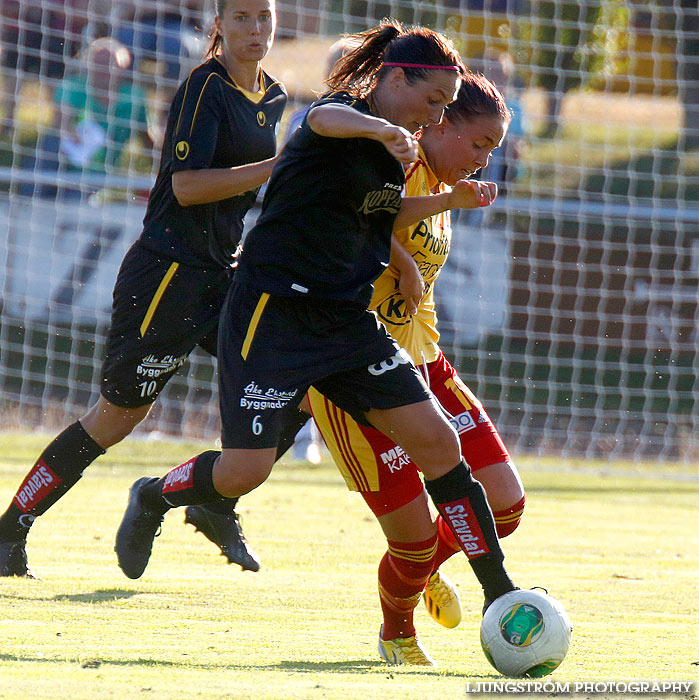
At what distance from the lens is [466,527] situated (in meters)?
3.69

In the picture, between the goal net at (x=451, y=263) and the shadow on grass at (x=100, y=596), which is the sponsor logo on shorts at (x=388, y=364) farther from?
the goal net at (x=451, y=263)

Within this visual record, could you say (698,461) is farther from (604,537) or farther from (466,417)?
(466,417)

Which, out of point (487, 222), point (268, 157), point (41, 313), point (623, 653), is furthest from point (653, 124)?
point (623, 653)

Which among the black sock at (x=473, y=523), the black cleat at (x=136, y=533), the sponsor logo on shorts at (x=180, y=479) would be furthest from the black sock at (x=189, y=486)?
the black sock at (x=473, y=523)

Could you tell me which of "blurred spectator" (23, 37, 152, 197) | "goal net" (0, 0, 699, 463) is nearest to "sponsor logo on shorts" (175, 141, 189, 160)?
"goal net" (0, 0, 699, 463)

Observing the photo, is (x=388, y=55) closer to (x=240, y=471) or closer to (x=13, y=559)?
(x=240, y=471)

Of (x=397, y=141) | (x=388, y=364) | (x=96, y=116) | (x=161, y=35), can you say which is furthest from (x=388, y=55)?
(x=161, y=35)

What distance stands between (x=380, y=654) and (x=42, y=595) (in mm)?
1325

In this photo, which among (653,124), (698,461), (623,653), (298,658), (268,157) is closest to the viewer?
(298,658)

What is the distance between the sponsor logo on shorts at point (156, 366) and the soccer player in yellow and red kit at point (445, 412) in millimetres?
999

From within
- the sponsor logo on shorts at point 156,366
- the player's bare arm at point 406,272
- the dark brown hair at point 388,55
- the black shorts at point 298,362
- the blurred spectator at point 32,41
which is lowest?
the sponsor logo on shorts at point 156,366

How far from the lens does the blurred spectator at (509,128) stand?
12.7 meters

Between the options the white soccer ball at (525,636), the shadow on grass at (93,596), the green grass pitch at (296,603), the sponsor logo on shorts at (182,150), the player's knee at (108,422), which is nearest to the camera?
the green grass pitch at (296,603)

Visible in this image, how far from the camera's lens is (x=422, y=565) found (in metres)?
4.00
